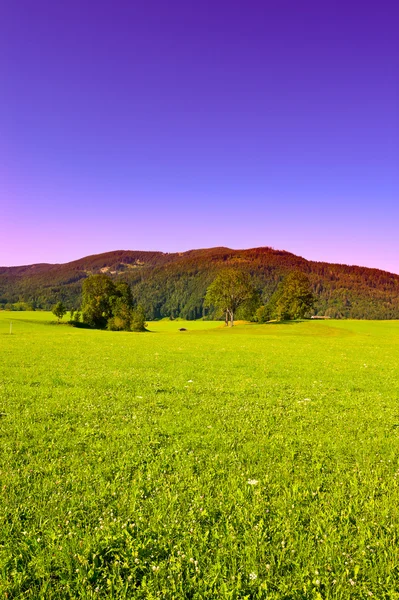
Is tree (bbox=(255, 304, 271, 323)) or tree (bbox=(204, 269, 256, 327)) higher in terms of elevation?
tree (bbox=(204, 269, 256, 327))

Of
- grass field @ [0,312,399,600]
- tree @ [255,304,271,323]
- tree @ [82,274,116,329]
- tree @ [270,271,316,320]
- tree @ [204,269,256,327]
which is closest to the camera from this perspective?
grass field @ [0,312,399,600]

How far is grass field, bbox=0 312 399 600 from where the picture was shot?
12.5 feet

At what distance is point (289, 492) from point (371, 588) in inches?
75.9

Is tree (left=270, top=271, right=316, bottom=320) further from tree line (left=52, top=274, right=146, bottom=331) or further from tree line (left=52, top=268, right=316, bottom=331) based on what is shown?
tree line (left=52, top=274, right=146, bottom=331)

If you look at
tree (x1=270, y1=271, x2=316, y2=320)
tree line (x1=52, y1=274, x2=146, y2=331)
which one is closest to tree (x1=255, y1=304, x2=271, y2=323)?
tree (x1=270, y1=271, x2=316, y2=320)

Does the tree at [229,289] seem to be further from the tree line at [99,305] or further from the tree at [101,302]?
the tree at [101,302]

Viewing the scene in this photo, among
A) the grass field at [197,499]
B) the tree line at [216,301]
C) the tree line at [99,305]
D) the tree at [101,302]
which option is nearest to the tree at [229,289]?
the tree line at [216,301]

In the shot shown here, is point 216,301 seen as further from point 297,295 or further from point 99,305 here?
point 99,305

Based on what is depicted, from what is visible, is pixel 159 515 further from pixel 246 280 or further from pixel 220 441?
pixel 246 280

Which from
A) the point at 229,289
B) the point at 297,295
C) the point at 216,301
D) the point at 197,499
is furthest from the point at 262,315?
the point at 197,499

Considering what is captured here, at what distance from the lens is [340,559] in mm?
4086

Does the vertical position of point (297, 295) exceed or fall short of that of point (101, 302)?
it exceeds it

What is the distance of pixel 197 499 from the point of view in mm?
5305

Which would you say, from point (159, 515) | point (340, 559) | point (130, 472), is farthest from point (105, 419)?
point (340, 559)
